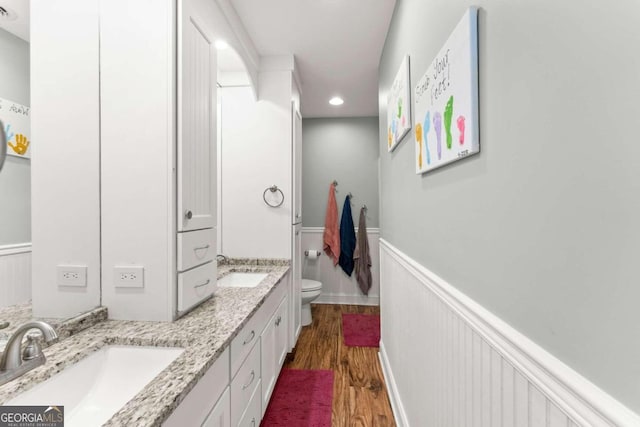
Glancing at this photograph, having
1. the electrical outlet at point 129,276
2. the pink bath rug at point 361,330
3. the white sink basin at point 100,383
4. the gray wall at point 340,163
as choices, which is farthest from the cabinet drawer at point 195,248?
the gray wall at point 340,163

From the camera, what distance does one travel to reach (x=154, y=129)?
126 cm

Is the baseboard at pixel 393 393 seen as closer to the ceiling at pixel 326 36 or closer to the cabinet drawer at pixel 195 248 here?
the cabinet drawer at pixel 195 248

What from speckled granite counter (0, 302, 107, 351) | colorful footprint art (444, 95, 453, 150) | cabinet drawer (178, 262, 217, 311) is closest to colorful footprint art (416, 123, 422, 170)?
colorful footprint art (444, 95, 453, 150)

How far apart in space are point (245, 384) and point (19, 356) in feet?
2.67

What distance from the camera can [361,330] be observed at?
3207 mm

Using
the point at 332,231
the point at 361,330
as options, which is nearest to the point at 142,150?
the point at 361,330

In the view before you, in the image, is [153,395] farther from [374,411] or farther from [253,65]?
[253,65]

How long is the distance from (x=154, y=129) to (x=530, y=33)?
1264 millimetres

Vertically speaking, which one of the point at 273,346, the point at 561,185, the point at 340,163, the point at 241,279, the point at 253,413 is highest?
the point at 340,163

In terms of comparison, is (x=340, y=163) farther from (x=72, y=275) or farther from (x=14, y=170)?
(x=14, y=170)

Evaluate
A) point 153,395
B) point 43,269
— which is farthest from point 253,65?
point 153,395

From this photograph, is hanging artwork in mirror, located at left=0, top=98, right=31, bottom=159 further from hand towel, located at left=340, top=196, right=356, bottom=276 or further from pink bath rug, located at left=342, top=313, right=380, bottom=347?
hand towel, located at left=340, top=196, right=356, bottom=276

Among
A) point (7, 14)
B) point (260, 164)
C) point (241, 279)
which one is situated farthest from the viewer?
point (260, 164)

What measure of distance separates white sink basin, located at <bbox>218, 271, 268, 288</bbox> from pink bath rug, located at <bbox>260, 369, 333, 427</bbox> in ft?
2.46
